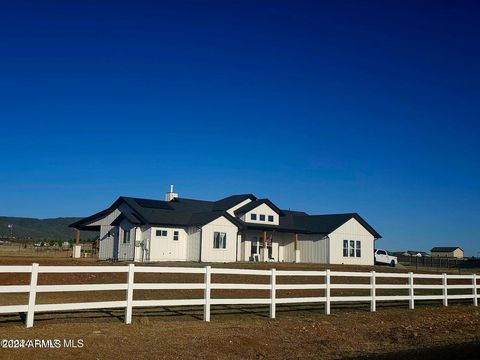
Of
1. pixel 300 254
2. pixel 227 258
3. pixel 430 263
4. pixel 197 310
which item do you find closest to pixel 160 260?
pixel 227 258

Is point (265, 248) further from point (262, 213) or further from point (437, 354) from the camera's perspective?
point (437, 354)

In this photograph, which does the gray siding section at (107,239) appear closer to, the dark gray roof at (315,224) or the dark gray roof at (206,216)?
the dark gray roof at (206,216)

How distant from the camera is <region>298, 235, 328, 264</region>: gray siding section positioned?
49.9m

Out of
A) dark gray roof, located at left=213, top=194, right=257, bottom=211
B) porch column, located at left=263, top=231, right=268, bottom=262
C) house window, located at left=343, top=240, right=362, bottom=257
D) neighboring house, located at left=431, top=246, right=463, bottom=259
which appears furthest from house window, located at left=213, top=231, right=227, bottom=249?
neighboring house, located at left=431, top=246, right=463, bottom=259

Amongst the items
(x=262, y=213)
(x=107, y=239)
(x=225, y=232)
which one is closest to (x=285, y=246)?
(x=262, y=213)

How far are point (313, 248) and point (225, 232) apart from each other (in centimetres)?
991

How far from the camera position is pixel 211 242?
44219mm

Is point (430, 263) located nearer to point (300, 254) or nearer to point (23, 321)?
point (300, 254)

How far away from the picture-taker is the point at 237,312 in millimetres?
16812

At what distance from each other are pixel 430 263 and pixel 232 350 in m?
63.7

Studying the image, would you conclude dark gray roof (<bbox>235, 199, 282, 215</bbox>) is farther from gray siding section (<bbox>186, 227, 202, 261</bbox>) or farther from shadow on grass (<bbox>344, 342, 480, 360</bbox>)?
shadow on grass (<bbox>344, 342, 480, 360</bbox>)

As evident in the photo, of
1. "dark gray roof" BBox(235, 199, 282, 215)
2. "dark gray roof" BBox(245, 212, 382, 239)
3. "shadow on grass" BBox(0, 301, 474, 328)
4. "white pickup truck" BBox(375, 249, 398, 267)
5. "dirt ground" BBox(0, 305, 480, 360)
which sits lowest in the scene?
"dirt ground" BBox(0, 305, 480, 360)

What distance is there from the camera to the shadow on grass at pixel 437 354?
10.0 m

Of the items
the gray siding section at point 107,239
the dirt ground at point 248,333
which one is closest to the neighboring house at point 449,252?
the gray siding section at point 107,239
